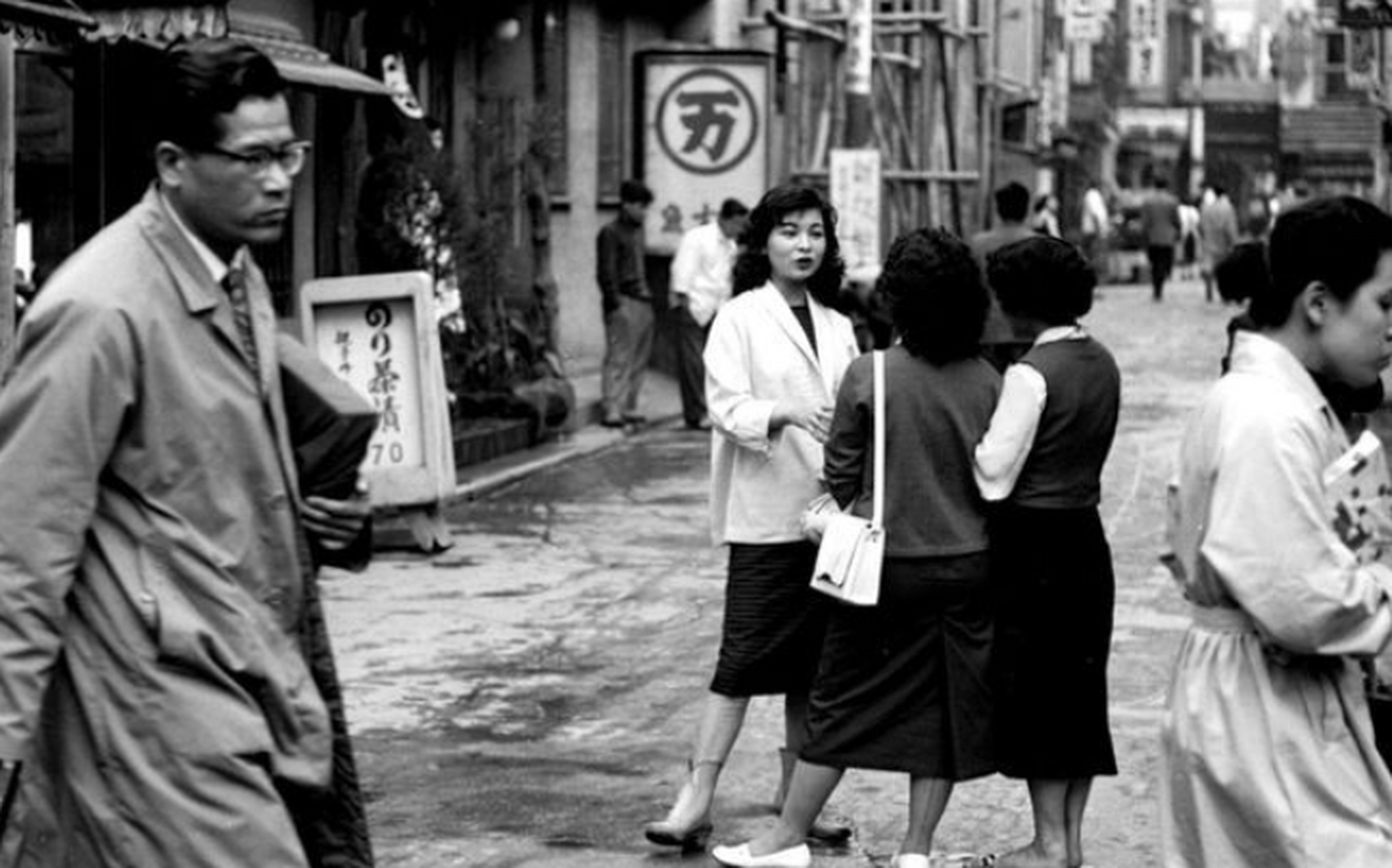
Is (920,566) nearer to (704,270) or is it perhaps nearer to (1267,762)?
(1267,762)

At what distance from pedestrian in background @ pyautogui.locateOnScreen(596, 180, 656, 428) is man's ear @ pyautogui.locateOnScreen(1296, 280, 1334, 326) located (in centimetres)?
Answer: 1733

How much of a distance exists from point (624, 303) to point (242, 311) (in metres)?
17.6

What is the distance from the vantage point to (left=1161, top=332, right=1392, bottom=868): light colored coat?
4.65 metres

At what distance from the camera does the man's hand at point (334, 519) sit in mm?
4754

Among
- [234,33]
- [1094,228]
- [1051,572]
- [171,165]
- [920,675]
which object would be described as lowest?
[920,675]

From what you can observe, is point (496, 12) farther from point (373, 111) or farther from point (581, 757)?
point (581, 757)

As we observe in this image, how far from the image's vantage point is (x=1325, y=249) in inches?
189

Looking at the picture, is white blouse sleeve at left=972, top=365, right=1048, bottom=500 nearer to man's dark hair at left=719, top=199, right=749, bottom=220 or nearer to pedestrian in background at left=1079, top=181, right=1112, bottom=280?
man's dark hair at left=719, top=199, right=749, bottom=220

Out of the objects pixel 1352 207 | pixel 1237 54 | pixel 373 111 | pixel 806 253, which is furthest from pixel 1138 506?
pixel 1237 54

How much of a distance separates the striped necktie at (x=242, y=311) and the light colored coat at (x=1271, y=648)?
1625mm

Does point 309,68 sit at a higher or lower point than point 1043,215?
higher

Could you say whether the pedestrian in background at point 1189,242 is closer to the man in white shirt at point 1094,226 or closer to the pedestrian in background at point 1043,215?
the man in white shirt at point 1094,226

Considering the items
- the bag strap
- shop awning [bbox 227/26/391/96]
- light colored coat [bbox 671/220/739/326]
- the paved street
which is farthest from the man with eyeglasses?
light colored coat [bbox 671/220/739/326]

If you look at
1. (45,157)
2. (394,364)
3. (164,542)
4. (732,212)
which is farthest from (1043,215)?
(164,542)
